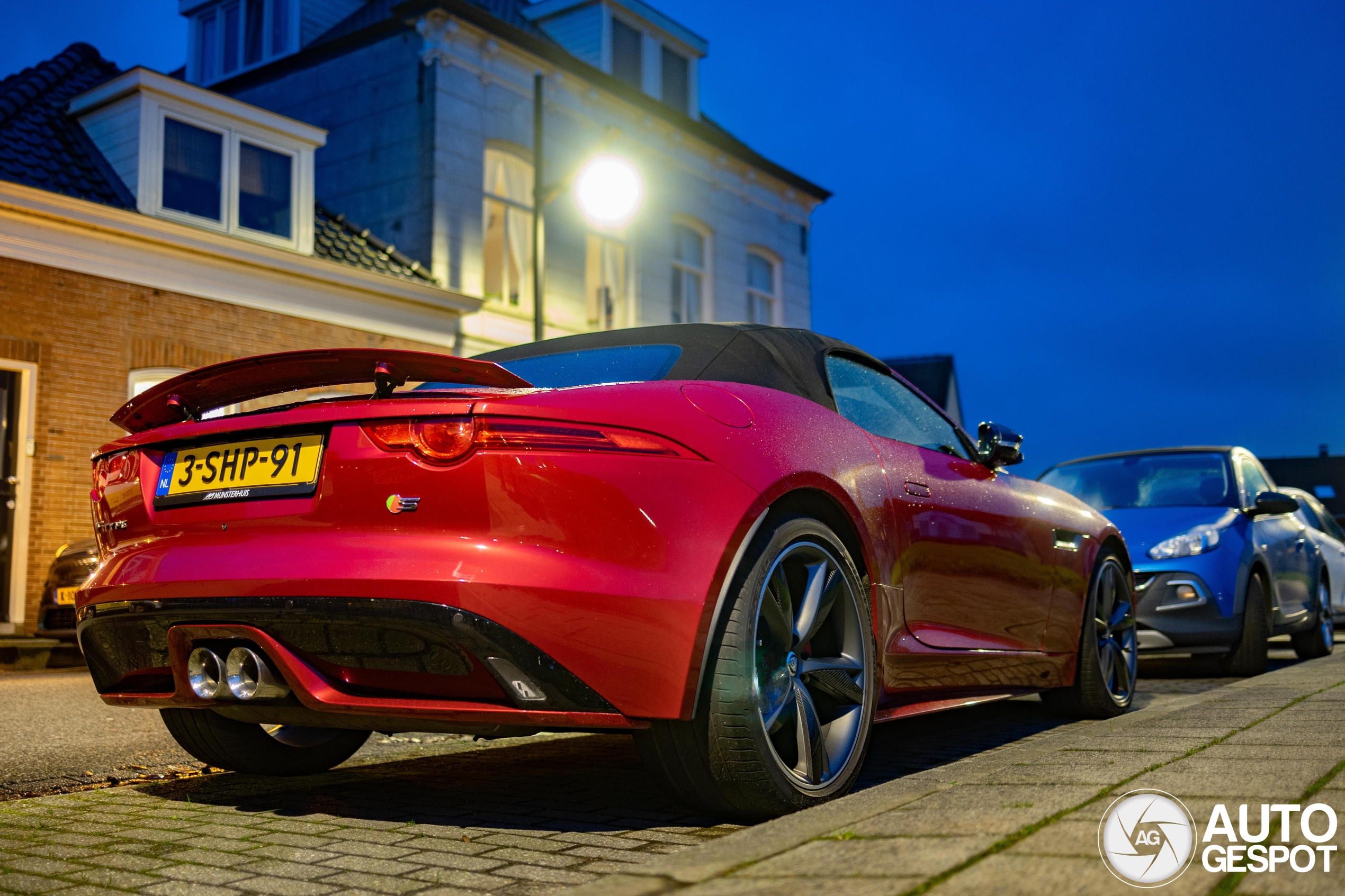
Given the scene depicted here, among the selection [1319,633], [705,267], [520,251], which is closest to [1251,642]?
[1319,633]

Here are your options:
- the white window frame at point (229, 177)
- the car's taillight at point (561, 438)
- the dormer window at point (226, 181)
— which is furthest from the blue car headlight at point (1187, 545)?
the dormer window at point (226, 181)

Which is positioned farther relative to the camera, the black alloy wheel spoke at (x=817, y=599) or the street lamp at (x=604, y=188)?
the street lamp at (x=604, y=188)

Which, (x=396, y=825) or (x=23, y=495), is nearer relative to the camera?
(x=396, y=825)

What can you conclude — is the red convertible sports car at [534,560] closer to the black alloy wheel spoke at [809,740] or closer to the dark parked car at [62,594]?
the black alloy wheel spoke at [809,740]

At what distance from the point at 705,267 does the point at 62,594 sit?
14982 mm

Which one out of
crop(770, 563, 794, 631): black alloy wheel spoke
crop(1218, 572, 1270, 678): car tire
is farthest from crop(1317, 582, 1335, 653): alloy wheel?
crop(770, 563, 794, 631): black alloy wheel spoke

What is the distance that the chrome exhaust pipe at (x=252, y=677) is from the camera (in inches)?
129

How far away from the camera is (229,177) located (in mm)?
15766

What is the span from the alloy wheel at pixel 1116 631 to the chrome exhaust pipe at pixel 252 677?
355 centimetres

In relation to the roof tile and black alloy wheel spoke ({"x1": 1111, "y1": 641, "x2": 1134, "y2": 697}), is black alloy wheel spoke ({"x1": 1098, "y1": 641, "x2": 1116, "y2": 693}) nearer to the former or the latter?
black alloy wheel spoke ({"x1": 1111, "y1": 641, "x2": 1134, "y2": 697})

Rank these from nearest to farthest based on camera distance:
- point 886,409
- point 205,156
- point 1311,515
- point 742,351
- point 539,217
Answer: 1. point 742,351
2. point 886,409
3. point 1311,515
4. point 539,217
5. point 205,156

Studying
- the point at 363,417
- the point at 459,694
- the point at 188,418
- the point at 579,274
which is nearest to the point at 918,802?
the point at 459,694

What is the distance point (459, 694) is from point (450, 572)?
0.31 m

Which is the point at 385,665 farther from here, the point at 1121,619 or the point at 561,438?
the point at 1121,619
